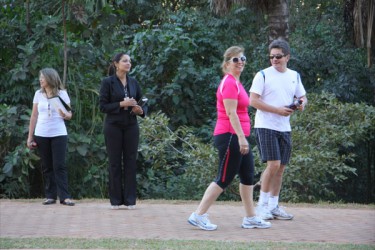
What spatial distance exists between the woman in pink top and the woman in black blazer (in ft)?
6.31

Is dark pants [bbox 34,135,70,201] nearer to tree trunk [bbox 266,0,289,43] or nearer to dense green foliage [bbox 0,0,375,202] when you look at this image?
dense green foliage [bbox 0,0,375,202]

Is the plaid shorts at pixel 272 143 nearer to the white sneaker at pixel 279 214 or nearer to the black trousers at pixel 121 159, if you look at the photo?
the white sneaker at pixel 279 214

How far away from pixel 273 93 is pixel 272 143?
1.77ft

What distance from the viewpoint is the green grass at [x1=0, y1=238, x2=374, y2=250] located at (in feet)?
23.7

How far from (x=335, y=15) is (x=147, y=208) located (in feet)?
31.7

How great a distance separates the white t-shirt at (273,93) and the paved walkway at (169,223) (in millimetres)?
1103

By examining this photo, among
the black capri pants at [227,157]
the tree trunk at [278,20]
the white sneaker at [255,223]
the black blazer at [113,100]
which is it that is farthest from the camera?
the tree trunk at [278,20]

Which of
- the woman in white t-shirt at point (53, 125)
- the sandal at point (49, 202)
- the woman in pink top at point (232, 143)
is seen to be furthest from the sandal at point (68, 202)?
the woman in pink top at point (232, 143)

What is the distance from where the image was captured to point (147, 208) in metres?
10.3

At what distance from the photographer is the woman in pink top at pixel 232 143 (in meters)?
8.05

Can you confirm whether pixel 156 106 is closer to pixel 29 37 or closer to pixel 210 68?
pixel 210 68

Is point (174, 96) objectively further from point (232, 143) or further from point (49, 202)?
point (232, 143)

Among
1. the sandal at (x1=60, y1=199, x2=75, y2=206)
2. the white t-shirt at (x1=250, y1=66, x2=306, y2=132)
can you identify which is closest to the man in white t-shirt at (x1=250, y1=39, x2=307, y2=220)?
the white t-shirt at (x1=250, y1=66, x2=306, y2=132)

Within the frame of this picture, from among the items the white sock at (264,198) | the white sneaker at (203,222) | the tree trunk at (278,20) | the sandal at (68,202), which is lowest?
the sandal at (68,202)
